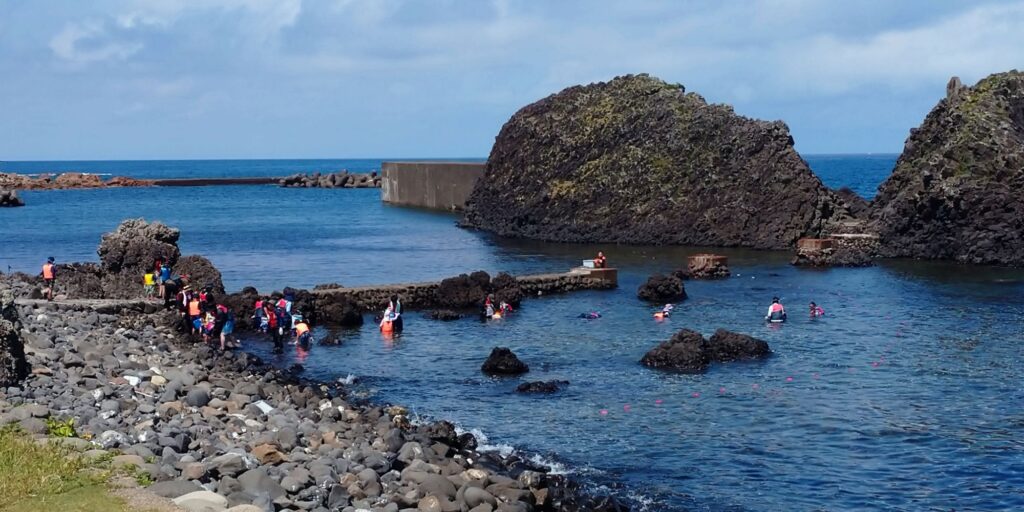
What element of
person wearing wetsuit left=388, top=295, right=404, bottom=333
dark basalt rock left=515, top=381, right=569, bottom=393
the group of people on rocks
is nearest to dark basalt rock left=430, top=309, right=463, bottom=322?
person wearing wetsuit left=388, top=295, right=404, bottom=333

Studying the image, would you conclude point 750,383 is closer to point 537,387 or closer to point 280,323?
point 537,387

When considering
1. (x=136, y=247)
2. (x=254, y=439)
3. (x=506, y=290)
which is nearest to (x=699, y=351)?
(x=506, y=290)

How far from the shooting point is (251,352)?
37188 mm

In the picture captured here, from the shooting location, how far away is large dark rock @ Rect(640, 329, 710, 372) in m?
33.8

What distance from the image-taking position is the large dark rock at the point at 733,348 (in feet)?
116

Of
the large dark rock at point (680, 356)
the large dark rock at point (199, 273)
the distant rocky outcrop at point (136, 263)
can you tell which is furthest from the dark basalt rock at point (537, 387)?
the large dark rock at point (199, 273)

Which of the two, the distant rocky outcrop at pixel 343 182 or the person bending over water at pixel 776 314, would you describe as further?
the distant rocky outcrop at pixel 343 182

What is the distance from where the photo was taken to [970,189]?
66812mm

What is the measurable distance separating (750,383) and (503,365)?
7.52 meters

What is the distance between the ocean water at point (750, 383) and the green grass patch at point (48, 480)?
10335mm

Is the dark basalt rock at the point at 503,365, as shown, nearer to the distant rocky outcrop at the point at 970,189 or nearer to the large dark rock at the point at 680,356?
the large dark rock at the point at 680,356

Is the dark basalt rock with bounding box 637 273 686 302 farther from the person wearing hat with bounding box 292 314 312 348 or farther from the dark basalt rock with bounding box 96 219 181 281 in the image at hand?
the dark basalt rock with bounding box 96 219 181 281

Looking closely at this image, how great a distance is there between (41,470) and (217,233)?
81658 mm

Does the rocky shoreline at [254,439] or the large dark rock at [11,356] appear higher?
the large dark rock at [11,356]
